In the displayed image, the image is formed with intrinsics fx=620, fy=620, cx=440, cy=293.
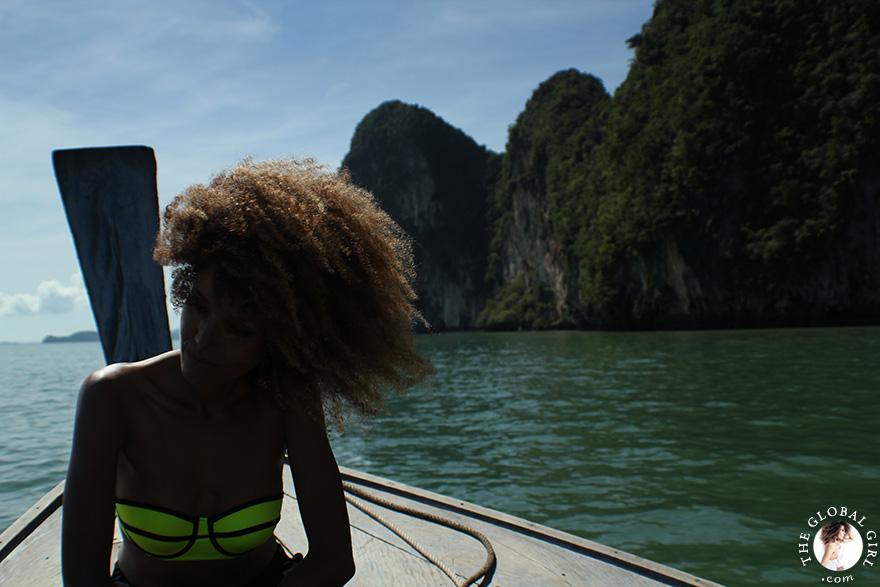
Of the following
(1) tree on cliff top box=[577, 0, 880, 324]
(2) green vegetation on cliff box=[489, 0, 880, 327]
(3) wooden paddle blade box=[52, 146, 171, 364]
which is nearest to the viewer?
(3) wooden paddle blade box=[52, 146, 171, 364]

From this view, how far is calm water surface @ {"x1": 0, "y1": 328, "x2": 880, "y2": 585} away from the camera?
13.0 ft

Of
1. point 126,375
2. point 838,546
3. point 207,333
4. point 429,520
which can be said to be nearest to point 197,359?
point 207,333

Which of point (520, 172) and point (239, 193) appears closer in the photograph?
point (239, 193)

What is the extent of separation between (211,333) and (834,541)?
13.5 ft

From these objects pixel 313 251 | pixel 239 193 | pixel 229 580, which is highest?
pixel 239 193

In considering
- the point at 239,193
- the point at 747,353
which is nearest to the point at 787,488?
the point at 239,193

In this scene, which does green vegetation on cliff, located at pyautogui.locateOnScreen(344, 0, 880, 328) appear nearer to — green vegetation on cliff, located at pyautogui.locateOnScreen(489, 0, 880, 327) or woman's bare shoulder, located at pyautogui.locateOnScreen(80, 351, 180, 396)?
green vegetation on cliff, located at pyautogui.locateOnScreen(489, 0, 880, 327)

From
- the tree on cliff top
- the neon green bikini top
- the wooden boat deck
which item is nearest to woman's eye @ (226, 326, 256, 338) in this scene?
the neon green bikini top

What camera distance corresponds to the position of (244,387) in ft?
4.82

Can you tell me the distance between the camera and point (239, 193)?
51.3 inches

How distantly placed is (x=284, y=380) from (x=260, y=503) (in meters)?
0.28

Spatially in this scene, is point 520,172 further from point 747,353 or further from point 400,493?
point 400,493

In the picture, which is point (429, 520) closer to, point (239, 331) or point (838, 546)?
point (239, 331)

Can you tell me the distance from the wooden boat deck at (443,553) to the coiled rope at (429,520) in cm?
2
